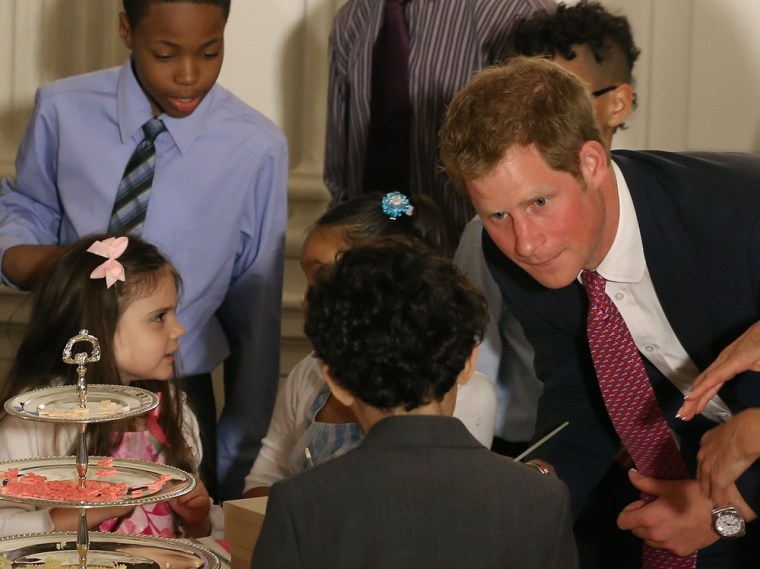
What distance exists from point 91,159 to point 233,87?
47.5 inches

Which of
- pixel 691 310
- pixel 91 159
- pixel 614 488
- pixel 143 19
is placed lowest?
pixel 614 488

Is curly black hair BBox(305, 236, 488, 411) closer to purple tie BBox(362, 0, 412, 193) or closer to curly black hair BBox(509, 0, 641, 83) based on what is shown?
curly black hair BBox(509, 0, 641, 83)

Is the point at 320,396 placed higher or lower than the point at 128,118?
lower

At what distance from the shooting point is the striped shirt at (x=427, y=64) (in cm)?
307

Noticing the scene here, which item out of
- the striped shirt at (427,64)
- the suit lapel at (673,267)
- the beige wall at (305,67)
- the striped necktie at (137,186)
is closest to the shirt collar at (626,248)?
the suit lapel at (673,267)

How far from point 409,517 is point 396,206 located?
49.4 inches

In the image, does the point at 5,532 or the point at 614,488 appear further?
the point at 614,488

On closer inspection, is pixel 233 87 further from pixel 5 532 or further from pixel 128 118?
pixel 5 532

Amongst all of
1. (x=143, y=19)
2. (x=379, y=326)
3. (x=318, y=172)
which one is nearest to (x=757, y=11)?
(x=318, y=172)

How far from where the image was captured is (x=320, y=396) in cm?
247

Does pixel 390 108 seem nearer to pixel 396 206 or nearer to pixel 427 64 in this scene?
pixel 427 64

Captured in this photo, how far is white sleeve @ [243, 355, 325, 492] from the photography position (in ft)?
8.20

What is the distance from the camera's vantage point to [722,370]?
1.72 metres

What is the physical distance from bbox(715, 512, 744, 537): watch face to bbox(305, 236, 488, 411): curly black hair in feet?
2.07
